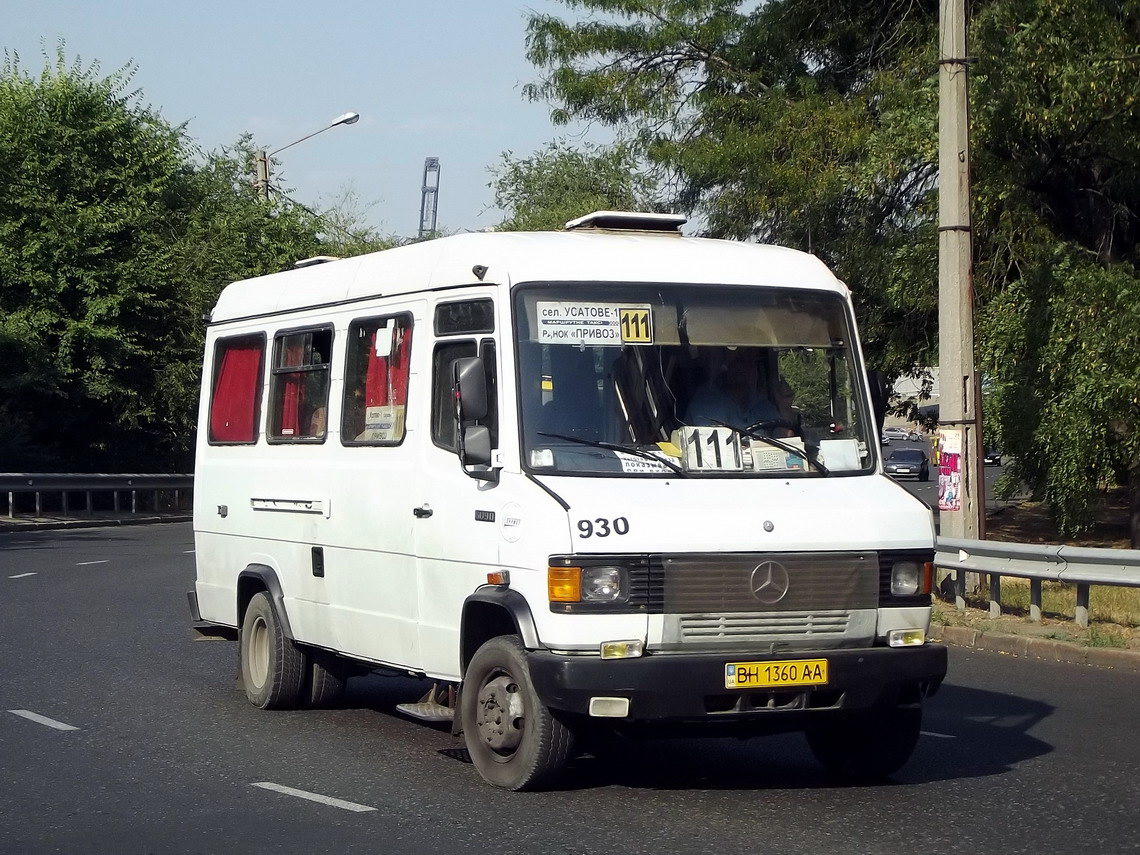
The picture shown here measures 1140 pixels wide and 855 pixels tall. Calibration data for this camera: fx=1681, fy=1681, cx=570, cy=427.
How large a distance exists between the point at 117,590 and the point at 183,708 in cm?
820

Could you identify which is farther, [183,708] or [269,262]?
[269,262]

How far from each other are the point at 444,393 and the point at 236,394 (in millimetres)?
3216

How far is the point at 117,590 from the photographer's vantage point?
18297mm

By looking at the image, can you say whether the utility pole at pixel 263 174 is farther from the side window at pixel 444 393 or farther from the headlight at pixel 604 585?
the headlight at pixel 604 585

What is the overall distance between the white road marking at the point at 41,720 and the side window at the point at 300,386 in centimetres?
213

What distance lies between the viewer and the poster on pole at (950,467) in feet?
50.9

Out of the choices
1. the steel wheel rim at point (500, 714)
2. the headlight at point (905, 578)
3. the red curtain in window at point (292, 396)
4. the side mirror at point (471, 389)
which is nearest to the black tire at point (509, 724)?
the steel wheel rim at point (500, 714)

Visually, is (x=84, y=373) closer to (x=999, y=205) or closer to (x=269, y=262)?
(x=269, y=262)

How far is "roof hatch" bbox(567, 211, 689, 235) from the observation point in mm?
9188

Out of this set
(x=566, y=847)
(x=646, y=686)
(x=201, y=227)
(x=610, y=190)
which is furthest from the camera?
(x=610, y=190)

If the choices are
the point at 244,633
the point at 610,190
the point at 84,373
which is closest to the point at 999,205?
the point at 244,633

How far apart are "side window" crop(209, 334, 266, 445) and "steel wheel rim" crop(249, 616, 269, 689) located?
1203mm

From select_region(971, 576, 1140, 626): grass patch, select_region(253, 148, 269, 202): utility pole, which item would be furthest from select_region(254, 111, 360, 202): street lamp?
select_region(971, 576, 1140, 626): grass patch

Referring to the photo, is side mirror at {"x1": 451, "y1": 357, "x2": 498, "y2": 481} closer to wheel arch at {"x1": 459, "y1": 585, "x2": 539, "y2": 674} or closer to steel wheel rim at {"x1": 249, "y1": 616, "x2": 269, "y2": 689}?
wheel arch at {"x1": 459, "y1": 585, "x2": 539, "y2": 674}
